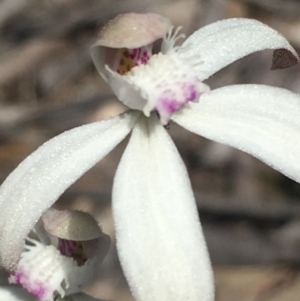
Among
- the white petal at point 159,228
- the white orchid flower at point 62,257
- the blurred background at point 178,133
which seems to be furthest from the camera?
the blurred background at point 178,133

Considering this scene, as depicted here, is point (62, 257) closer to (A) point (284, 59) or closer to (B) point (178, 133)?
(A) point (284, 59)

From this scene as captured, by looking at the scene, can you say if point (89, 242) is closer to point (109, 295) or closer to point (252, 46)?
point (252, 46)

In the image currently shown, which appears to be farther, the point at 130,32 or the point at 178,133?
the point at 178,133

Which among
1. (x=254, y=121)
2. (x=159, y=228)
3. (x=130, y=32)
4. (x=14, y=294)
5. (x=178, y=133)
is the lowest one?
(x=178, y=133)

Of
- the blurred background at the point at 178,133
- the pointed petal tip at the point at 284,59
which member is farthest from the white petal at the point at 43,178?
the blurred background at the point at 178,133

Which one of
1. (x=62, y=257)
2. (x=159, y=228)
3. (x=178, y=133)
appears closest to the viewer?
(x=159, y=228)

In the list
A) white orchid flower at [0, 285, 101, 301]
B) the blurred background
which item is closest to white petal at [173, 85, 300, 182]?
white orchid flower at [0, 285, 101, 301]

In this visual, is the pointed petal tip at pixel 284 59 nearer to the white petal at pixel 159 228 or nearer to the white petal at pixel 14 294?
the white petal at pixel 159 228

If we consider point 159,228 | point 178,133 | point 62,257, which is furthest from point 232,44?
point 178,133
